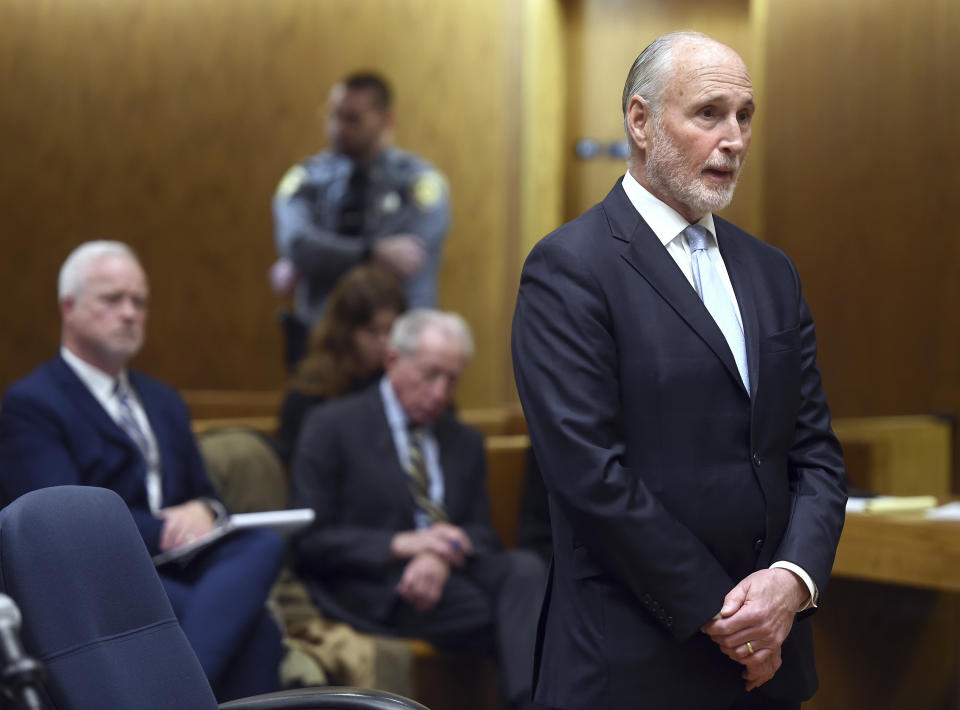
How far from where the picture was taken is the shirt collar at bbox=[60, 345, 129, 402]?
3.09 m

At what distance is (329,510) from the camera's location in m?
3.52

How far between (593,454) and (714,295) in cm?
30

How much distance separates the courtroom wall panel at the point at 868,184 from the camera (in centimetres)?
471

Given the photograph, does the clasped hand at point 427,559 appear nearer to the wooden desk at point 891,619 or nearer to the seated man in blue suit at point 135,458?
the seated man in blue suit at point 135,458

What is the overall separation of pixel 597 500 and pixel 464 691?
2085 millimetres

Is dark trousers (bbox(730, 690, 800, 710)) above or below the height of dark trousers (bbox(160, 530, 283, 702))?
above

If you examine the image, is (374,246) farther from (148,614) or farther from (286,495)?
(148,614)

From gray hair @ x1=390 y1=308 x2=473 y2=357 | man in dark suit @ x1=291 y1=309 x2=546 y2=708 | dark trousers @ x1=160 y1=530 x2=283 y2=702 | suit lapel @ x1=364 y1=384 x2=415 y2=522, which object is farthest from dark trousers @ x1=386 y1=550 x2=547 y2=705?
gray hair @ x1=390 y1=308 x2=473 y2=357

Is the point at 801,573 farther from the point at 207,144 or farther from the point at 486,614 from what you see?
the point at 207,144

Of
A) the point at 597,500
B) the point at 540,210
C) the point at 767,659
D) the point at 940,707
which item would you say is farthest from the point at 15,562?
the point at 540,210

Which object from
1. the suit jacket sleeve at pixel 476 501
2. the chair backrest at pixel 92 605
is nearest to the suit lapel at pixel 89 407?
the suit jacket sleeve at pixel 476 501

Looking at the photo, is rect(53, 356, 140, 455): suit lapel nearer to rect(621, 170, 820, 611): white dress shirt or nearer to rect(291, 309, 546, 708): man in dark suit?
rect(291, 309, 546, 708): man in dark suit

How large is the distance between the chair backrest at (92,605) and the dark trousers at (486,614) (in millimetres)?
1720

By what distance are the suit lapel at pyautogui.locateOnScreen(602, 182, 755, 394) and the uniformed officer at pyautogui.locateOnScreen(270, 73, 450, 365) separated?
299cm
